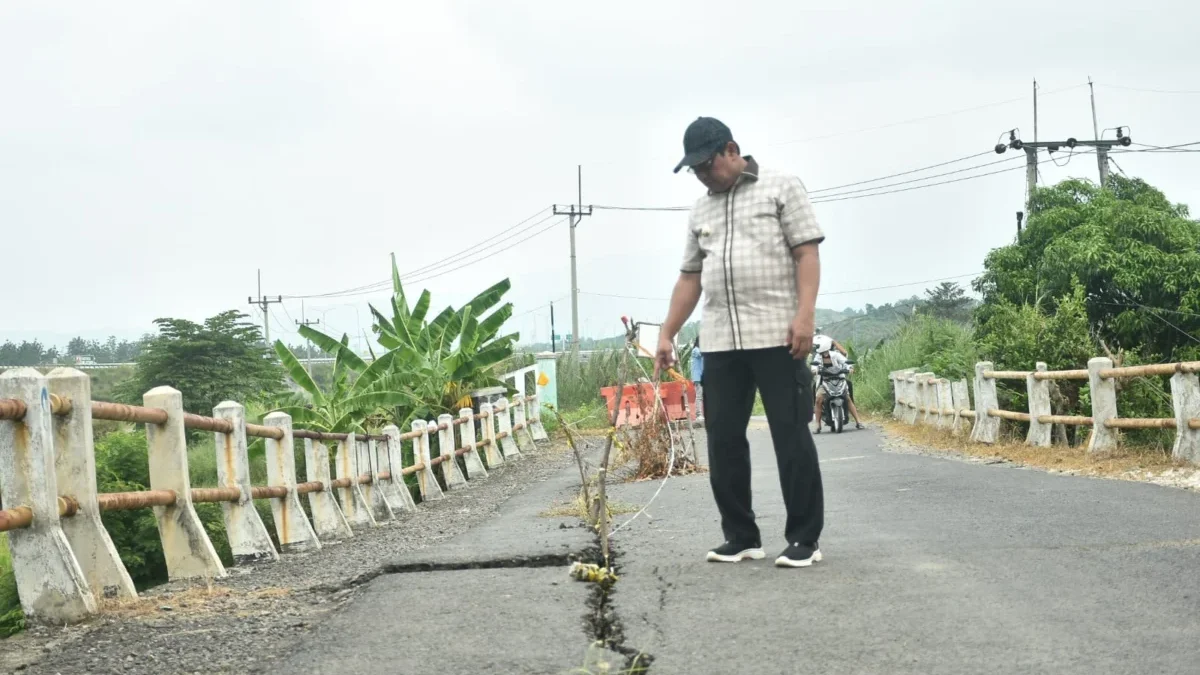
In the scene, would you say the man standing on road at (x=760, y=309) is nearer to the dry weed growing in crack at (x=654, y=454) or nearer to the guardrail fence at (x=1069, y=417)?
the guardrail fence at (x=1069, y=417)

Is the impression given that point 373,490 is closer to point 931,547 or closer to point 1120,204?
point 931,547

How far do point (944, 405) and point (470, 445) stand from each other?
7.41 m

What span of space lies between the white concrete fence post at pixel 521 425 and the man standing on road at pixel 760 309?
60.1ft

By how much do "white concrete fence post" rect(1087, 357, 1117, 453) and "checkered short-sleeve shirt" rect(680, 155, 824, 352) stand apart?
7826 mm

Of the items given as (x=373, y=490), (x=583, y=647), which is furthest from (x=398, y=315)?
(x=583, y=647)

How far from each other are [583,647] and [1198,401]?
7.97m

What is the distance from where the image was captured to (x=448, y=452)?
55.6 feet

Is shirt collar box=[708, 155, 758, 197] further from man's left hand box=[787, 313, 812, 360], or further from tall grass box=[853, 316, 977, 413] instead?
tall grass box=[853, 316, 977, 413]

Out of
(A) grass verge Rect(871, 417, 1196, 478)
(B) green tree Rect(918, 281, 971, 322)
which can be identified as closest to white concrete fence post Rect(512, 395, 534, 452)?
(A) grass verge Rect(871, 417, 1196, 478)

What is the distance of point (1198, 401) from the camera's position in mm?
10531

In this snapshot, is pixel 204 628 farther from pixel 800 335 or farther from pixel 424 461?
pixel 424 461

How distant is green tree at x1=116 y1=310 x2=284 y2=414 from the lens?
128ft

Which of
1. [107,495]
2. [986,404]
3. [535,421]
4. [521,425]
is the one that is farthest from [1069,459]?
[535,421]

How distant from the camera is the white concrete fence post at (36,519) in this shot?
5406 mm
